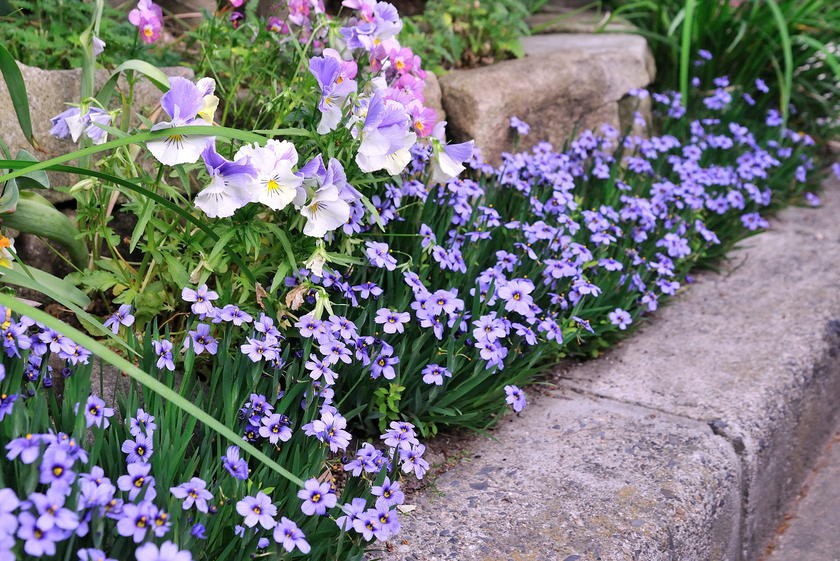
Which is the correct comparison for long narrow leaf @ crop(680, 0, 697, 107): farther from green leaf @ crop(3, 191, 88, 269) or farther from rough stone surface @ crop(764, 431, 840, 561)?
green leaf @ crop(3, 191, 88, 269)

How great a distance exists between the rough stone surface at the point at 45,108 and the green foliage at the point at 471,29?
4.39 feet

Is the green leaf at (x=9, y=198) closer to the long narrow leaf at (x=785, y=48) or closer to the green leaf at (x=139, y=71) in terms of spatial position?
the green leaf at (x=139, y=71)

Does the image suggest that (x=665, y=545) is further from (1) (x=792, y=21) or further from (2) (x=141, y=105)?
(1) (x=792, y=21)

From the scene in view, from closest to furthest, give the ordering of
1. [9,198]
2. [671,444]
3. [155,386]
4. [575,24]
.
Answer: [155,386] → [9,198] → [671,444] → [575,24]

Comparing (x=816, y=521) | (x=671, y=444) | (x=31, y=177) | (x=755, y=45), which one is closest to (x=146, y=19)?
(x=31, y=177)

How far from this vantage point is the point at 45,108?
1927 mm

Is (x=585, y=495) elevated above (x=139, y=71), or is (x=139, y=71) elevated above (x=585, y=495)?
(x=139, y=71)

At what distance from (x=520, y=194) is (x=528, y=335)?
2.64ft

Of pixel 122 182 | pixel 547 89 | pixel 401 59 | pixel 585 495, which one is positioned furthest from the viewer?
pixel 547 89

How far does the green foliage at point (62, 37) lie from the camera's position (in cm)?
206

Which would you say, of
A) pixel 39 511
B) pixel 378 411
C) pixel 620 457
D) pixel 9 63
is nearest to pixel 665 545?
pixel 620 457

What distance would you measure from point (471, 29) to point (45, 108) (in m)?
1.73

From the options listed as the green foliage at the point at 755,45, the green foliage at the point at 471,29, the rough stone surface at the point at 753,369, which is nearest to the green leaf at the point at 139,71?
the rough stone surface at the point at 753,369

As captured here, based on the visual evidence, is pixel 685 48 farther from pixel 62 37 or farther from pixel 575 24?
pixel 62 37
